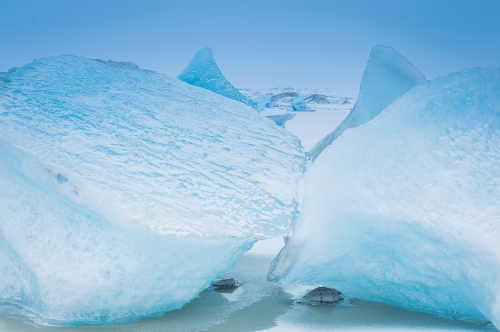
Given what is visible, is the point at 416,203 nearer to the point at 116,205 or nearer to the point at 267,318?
the point at 267,318

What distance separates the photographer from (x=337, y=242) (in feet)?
6.96

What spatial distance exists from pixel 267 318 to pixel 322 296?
333 mm

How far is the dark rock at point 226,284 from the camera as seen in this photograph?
2.48 meters

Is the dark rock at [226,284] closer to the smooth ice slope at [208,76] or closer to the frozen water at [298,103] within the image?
the smooth ice slope at [208,76]

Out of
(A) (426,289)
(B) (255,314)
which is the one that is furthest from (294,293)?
(A) (426,289)

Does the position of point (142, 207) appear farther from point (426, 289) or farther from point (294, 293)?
point (426, 289)

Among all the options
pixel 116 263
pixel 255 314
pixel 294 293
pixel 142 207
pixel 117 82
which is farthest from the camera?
pixel 117 82

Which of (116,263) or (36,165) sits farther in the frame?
(116,263)

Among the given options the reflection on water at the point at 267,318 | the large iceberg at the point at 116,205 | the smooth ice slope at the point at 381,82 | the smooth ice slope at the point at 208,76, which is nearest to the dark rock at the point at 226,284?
the reflection on water at the point at 267,318

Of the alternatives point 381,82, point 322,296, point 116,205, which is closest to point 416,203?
point 322,296

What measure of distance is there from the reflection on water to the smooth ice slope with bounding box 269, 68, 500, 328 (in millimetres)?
118

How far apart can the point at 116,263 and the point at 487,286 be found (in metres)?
1.39

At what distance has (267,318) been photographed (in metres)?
2.06

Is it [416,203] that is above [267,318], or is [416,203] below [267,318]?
above
